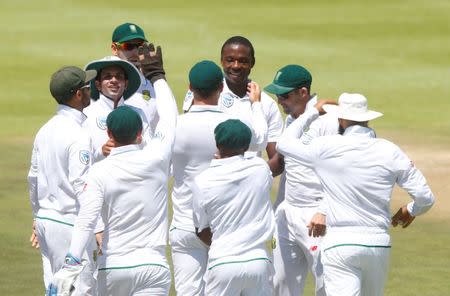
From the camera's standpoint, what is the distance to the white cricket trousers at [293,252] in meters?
10.5

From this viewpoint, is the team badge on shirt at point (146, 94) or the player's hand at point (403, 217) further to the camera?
the team badge on shirt at point (146, 94)

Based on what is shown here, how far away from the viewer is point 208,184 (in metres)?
8.79

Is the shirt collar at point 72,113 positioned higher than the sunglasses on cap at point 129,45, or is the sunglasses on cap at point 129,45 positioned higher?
the sunglasses on cap at point 129,45

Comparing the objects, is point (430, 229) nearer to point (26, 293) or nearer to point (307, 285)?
point (307, 285)

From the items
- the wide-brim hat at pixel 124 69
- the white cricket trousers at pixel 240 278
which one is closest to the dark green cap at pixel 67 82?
the wide-brim hat at pixel 124 69

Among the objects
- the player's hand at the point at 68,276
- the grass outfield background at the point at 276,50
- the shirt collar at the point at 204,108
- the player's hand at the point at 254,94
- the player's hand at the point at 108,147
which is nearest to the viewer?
the player's hand at the point at 68,276

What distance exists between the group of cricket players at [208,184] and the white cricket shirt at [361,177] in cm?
1

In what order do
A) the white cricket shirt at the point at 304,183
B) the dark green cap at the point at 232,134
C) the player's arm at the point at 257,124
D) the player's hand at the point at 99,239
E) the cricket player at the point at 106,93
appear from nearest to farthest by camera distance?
the dark green cap at the point at 232,134 < the player's hand at the point at 99,239 < the player's arm at the point at 257,124 < the cricket player at the point at 106,93 < the white cricket shirt at the point at 304,183

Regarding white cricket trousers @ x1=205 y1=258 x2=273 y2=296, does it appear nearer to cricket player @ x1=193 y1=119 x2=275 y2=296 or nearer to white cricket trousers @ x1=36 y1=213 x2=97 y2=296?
cricket player @ x1=193 y1=119 x2=275 y2=296

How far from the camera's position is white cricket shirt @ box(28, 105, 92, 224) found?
9.30m

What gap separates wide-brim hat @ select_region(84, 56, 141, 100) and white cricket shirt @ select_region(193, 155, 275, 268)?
1.43 m

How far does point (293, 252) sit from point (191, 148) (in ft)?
5.41

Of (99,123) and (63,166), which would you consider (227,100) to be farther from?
(63,166)

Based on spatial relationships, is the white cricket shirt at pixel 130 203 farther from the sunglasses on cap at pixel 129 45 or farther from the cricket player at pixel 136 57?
the sunglasses on cap at pixel 129 45
